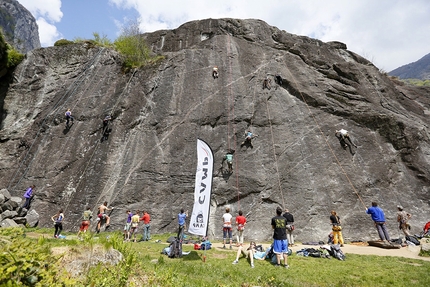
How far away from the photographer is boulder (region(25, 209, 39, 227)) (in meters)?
16.5

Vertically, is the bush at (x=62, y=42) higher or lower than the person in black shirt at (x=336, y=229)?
higher

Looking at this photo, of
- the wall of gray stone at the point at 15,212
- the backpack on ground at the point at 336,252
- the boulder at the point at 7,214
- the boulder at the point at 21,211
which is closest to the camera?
the backpack on ground at the point at 336,252

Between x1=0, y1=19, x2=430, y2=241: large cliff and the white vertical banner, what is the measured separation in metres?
5.60

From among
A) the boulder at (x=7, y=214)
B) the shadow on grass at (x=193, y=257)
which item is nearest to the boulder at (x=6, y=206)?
the boulder at (x=7, y=214)

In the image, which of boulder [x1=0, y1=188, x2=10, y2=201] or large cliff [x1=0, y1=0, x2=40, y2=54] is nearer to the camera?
boulder [x1=0, y1=188, x2=10, y2=201]

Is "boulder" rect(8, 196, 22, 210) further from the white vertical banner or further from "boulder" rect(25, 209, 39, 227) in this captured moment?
the white vertical banner

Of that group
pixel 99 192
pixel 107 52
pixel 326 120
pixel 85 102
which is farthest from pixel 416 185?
pixel 107 52

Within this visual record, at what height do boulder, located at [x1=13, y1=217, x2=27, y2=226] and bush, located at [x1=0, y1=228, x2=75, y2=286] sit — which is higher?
boulder, located at [x1=13, y1=217, x2=27, y2=226]

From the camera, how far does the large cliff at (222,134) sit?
17.0 meters

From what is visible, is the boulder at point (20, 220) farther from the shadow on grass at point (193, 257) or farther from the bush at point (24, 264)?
the bush at point (24, 264)

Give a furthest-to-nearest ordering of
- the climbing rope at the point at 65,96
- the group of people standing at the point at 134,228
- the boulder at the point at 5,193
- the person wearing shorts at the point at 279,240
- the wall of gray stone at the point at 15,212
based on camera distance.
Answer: the climbing rope at the point at 65,96
the boulder at the point at 5,193
the wall of gray stone at the point at 15,212
the group of people standing at the point at 134,228
the person wearing shorts at the point at 279,240

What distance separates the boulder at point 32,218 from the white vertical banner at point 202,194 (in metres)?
11.9

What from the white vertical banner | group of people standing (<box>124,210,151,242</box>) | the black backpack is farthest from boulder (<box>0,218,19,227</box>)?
the white vertical banner

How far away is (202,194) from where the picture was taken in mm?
10859
